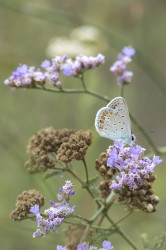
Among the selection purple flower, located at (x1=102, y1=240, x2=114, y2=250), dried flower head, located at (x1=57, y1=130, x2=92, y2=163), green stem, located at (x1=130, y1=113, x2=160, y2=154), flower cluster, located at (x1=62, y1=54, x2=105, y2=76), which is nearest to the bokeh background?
green stem, located at (x1=130, y1=113, x2=160, y2=154)

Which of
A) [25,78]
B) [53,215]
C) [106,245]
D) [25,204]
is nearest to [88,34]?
[25,78]

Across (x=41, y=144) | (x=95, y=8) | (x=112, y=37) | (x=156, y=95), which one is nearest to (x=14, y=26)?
(x=95, y=8)

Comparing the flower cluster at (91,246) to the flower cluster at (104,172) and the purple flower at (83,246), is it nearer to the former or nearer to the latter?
the purple flower at (83,246)

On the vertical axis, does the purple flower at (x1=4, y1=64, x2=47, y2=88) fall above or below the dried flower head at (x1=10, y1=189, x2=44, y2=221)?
above

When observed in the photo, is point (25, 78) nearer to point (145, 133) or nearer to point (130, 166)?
point (145, 133)

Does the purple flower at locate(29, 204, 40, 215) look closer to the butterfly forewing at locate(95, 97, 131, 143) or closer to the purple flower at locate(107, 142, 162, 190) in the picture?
the purple flower at locate(107, 142, 162, 190)
